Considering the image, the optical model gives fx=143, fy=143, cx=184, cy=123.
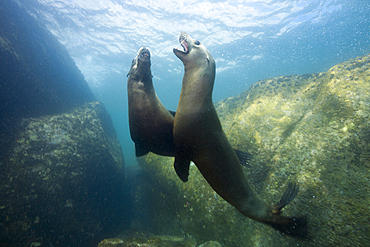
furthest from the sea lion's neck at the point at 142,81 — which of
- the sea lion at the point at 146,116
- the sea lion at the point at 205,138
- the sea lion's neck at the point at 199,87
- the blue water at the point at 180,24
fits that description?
the blue water at the point at 180,24

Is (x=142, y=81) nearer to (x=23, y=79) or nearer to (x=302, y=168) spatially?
(x=302, y=168)

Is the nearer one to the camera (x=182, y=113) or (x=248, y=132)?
(x=182, y=113)

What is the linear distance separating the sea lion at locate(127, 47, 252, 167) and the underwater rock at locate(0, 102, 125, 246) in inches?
A: 179

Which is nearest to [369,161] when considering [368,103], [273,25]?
[368,103]

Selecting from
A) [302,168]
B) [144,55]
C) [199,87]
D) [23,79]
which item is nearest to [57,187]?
[144,55]

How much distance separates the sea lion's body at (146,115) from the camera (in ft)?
6.80

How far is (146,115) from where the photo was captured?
6.82 feet

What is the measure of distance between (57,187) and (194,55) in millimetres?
6119

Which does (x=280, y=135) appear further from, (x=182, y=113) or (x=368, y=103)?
(x=182, y=113)

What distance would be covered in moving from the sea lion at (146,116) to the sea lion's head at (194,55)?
0.67 metres

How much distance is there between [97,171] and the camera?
6.30m

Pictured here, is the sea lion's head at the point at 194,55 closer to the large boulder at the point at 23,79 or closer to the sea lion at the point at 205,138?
the sea lion at the point at 205,138

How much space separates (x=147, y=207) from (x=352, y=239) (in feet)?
20.6

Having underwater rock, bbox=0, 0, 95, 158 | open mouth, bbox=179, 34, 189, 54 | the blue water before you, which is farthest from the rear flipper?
the blue water
